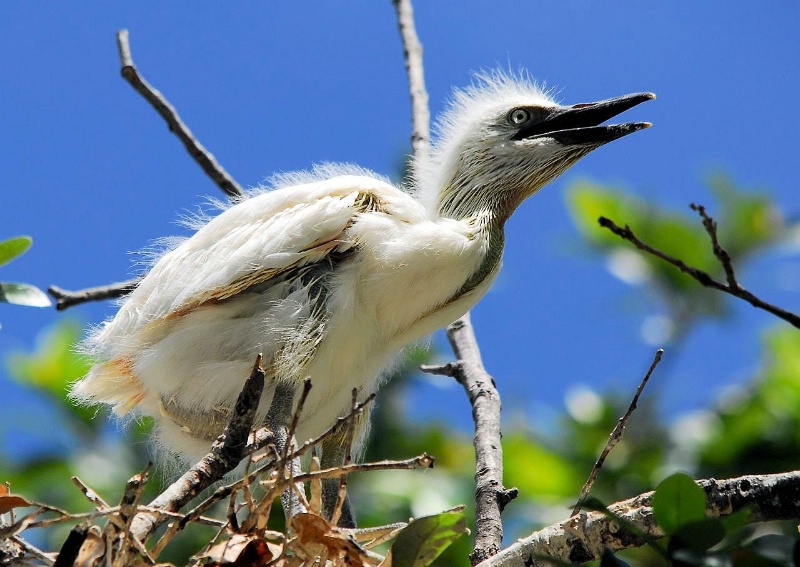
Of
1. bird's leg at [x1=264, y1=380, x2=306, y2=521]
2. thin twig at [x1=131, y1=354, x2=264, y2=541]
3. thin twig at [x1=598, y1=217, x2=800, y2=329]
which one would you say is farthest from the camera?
bird's leg at [x1=264, y1=380, x2=306, y2=521]

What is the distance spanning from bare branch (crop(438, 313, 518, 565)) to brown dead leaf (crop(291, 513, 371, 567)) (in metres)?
0.45

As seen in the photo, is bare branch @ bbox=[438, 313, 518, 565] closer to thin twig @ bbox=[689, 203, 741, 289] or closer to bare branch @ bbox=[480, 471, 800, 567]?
bare branch @ bbox=[480, 471, 800, 567]

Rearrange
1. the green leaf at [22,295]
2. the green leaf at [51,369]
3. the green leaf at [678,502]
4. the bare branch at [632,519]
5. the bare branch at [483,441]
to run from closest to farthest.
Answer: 1. the green leaf at [678,502]
2. the bare branch at [632,519]
3. the green leaf at [22,295]
4. the bare branch at [483,441]
5. the green leaf at [51,369]

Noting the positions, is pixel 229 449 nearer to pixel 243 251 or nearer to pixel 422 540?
pixel 422 540

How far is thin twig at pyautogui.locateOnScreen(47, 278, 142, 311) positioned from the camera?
3.14 meters

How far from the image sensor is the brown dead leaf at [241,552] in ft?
5.95

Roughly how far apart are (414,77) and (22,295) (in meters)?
1.96

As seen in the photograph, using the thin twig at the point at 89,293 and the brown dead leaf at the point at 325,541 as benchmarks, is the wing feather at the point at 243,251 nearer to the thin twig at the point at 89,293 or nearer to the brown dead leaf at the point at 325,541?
the thin twig at the point at 89,293

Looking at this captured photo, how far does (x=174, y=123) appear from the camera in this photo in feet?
11.1

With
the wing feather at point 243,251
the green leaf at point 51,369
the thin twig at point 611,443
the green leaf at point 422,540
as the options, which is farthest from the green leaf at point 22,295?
the green leaf at point 51,369

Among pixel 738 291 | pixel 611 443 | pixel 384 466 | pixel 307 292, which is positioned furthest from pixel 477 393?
pixel 738 291

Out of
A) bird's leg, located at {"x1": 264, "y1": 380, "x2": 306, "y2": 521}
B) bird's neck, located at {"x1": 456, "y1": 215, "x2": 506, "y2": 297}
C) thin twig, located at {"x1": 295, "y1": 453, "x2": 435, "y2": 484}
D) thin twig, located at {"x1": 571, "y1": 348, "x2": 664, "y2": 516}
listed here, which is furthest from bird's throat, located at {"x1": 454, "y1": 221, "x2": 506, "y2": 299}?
thin twig, located at {"x1": 295, "y1": 453, "x2": 435, "y2": 484}

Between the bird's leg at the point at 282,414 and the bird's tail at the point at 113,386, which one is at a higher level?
the bird's tail at the point at 113,386

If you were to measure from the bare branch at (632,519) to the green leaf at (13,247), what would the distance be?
1.23 metres
